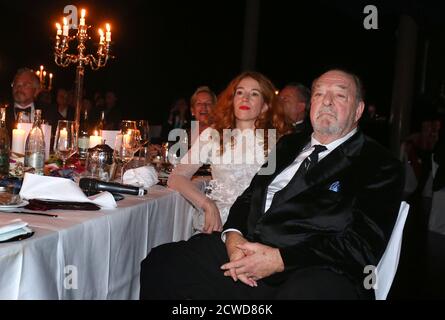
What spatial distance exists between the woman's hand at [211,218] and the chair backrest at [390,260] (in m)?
0.88

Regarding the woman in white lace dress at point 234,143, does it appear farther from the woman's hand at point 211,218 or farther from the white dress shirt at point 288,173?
the white dress shirt at point 288,173

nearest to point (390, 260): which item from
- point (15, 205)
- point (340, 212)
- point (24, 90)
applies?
point (340, 212)

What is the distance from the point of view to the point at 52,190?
1.64 m

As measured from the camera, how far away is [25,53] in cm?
790

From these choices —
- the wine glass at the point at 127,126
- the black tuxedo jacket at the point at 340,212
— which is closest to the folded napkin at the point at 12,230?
the black tuxedo jacket at the point at 340,212

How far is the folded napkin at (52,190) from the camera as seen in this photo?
162 centimetres

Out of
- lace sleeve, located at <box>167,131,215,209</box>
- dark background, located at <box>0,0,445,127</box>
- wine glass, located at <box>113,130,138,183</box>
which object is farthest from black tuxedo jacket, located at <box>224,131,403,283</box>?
dark background, located at <box>0,0,445,127</box>

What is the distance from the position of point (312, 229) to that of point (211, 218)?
0.73 meters

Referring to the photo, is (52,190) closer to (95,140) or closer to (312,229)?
(312,229)

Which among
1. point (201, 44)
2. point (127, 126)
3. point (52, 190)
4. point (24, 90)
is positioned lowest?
point (52, 190)

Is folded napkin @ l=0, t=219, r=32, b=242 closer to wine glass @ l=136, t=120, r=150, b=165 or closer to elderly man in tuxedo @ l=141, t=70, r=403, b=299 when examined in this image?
elderly man in tuxedo @ l=141, t=70, r=403, b=299

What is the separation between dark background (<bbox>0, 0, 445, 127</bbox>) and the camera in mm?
7598

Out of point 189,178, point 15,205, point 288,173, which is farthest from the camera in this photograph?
point 189,178
